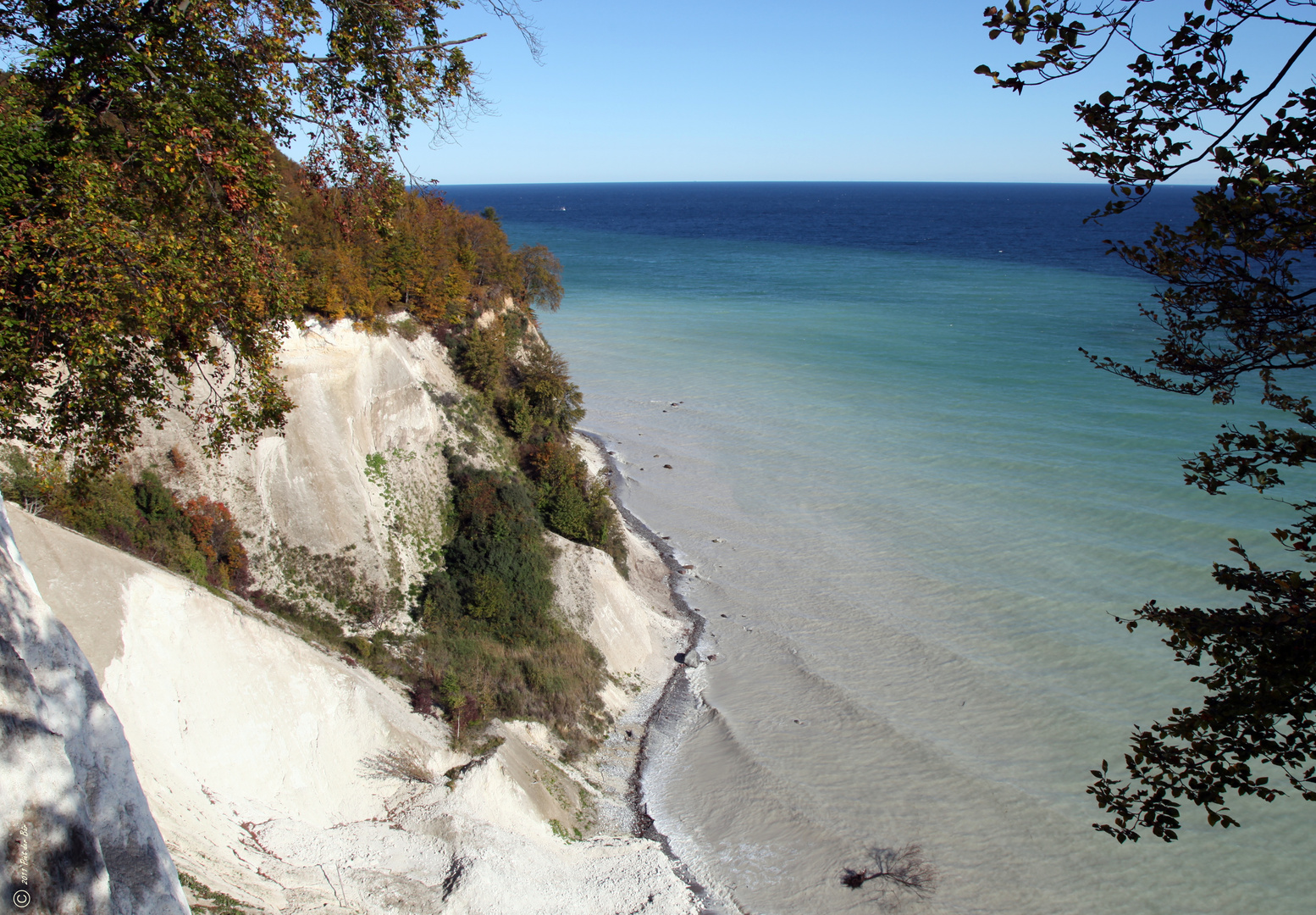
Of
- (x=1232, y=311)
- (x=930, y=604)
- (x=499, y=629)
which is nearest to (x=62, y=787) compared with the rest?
(x=1232, y=311)

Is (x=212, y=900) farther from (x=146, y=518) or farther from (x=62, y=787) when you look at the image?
(x=146, y=518)

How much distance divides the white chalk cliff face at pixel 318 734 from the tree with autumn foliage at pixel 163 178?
2.91 m

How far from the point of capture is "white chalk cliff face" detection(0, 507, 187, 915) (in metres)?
4.32

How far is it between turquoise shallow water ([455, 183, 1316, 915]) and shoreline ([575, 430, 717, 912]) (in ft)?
1.05

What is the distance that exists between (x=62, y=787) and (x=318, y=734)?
369 inches

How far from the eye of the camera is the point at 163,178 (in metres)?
6.88

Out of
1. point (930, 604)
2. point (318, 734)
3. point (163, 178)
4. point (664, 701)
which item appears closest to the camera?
point (163, 178)

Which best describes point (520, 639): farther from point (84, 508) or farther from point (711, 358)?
point (711, 358)

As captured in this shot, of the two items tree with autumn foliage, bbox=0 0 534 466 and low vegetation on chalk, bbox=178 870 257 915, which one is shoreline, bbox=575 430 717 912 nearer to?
low vegetation on chalk, bbox=178 870 257 915

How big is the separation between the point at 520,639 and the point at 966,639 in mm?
12662

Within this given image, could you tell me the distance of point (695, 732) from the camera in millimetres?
18656

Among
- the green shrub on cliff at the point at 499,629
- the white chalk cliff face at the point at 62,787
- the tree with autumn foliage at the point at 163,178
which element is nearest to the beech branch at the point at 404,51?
the tree with autumn foliage at the point at 163,178

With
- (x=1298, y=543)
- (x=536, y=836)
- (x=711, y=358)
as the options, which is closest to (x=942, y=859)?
(x=536, y=836)

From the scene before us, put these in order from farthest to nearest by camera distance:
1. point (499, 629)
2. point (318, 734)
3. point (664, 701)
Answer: point (664, 701), point (499, 629), point (318, 734)
